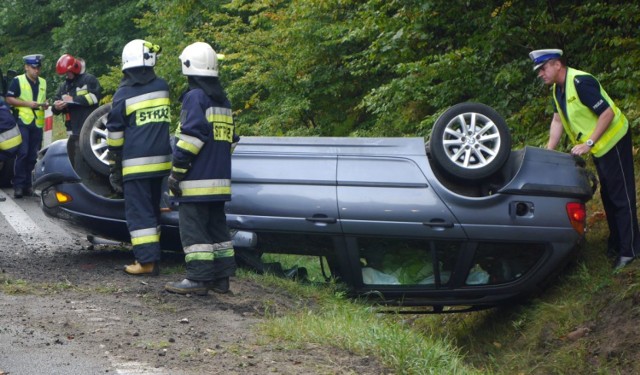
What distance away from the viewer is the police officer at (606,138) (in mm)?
8055

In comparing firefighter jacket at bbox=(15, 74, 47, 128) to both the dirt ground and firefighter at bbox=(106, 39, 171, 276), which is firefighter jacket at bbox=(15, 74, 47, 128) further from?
firefighter at bbox=(106, 39, 171, 276)

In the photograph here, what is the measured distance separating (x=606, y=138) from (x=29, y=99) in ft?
29.6

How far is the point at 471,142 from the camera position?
7.85 m

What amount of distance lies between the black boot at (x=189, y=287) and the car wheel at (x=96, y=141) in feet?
5.18

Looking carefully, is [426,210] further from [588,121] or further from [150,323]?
[150,323]

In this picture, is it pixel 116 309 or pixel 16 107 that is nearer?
pixel 116 309

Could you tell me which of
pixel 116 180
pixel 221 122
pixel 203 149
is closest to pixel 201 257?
pixel 203 149

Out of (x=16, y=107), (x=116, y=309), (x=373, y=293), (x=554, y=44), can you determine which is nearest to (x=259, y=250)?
(x=373, y=293)

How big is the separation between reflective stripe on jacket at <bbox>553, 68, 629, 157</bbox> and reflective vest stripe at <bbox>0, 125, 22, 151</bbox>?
731cm

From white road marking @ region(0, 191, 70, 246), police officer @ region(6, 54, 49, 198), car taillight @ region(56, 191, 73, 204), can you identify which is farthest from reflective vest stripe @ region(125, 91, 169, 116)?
police officer @ region(6, 54, 49, 198)

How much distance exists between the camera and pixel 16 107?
14.5 m

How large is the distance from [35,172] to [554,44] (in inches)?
227

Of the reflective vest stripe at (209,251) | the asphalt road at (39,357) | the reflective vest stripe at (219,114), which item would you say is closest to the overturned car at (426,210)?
the reflective vest stripe at (209,251)

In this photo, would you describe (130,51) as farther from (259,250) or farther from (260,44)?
(260,44)
